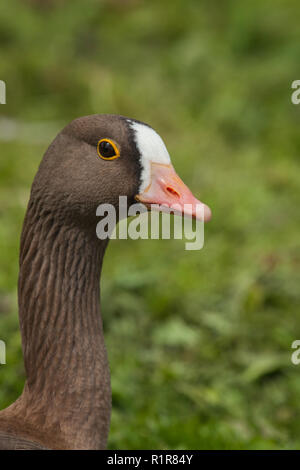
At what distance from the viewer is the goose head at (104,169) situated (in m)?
2.14

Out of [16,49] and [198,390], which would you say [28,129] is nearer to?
[16,49]

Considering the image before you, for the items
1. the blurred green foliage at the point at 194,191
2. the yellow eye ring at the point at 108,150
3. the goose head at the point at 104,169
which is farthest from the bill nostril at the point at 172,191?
the blurred green foliage at the point at 194,191

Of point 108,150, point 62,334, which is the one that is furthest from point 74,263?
point 108,150

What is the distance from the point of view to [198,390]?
3670mm

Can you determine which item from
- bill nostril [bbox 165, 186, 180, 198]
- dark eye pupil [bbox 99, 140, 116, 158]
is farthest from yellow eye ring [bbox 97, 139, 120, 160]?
bill nostril [bbox 165, 186, 180, 198]

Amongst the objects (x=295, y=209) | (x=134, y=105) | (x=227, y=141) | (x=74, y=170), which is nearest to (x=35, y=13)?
(x=134, y=105)

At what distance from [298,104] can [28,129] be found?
310cm

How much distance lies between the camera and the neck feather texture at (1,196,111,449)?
2191mm

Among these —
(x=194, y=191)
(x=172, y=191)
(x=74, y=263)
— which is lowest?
(x=74, y=263)

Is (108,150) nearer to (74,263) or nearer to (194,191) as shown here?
(74,263)

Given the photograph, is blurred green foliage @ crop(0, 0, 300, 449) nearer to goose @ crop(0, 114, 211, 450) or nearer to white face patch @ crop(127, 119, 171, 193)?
goose @ crop(0, 114, 211, 450)

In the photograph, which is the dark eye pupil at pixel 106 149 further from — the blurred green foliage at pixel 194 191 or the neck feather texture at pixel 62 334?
the blurred green foliage at pixel 194 191

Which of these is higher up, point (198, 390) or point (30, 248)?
point (30, 248)

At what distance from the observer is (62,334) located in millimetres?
2221
